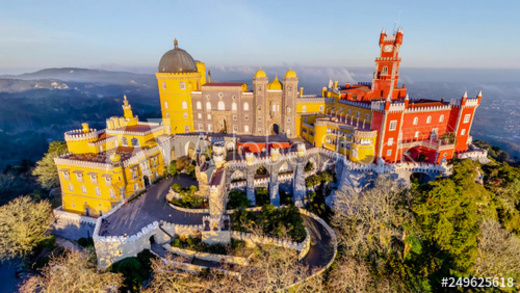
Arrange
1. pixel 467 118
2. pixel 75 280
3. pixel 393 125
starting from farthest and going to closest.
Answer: pixel 467 118 < pixel 393 125 < pixel 75 280

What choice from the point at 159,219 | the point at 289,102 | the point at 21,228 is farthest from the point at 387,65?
the point at 21,228

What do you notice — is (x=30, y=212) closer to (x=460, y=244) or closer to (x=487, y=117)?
(x=460, y=244)

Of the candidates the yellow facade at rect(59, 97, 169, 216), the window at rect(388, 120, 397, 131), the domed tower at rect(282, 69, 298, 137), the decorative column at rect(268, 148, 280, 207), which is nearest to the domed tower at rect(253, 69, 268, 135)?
the domed tower at rect(282, 69, 298, 137)

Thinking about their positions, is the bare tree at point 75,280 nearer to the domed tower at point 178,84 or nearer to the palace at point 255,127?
the palace at point 255,127

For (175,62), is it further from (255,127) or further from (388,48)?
(388,48)

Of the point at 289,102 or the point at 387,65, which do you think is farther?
the point at 289,102

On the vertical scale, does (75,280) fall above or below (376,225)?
below
